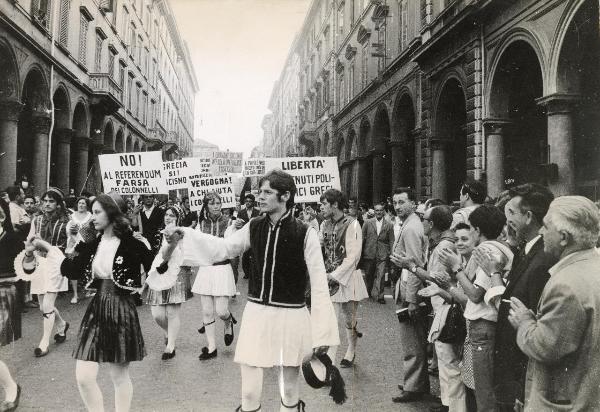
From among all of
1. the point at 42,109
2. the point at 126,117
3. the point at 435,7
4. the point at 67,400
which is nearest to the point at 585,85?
the point at 435,7

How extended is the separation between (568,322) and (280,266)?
69.6 inches

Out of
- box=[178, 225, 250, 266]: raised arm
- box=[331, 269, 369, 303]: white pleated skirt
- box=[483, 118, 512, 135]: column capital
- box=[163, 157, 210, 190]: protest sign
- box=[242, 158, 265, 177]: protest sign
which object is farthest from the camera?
box=[242, 158, 265, 177]: protest sign

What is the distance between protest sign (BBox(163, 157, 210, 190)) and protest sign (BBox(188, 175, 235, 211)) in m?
0.33

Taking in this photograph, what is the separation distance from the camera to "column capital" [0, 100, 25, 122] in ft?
48.1

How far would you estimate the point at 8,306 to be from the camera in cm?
447

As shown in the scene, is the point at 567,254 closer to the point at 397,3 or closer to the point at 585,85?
the point at 585,85

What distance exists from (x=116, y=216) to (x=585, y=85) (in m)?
9.57

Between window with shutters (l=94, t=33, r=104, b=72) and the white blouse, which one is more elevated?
window with shutters (l=94, t=33, r=104, b=72)

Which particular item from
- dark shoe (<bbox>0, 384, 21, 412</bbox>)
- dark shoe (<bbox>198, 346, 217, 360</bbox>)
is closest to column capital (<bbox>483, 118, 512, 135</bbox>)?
dark shoe (<bbox>198, 346, 217, 360</bbox>)

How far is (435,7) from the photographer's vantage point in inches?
651

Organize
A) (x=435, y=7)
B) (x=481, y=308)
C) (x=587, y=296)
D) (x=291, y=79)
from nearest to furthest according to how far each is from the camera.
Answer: (x=587, y=296), (x=481, y=308), (x=435, y=7), (x=291, y=79)

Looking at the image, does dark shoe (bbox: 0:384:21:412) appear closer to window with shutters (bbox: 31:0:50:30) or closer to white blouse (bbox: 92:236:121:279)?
white blouse (bbox: 92:236:121:279)

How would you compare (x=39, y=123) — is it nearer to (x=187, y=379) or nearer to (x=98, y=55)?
(x=98, y=55)

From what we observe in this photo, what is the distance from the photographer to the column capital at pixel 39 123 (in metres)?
18.1
